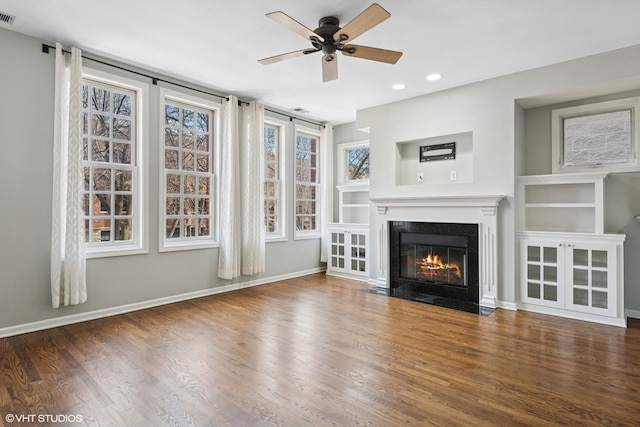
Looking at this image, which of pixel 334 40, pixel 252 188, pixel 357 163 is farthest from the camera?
pixel 357 163

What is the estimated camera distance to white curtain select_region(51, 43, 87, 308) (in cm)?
345

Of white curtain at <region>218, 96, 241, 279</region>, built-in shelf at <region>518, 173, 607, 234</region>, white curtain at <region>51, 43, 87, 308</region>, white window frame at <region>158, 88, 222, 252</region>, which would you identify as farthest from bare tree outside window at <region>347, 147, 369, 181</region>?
white curtain at <region>51, 43, 87, 308</region>

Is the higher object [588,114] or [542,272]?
[588,114]

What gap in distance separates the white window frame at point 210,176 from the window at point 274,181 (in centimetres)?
102

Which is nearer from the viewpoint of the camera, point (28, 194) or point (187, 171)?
point (28, 194)

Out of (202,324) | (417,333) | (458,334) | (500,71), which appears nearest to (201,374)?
(202,324)

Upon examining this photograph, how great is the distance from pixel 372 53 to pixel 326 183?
3.58m

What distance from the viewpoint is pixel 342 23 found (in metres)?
3.08

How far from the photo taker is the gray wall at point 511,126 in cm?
373

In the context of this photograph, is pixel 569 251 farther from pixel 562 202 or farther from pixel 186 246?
pixel 186 246

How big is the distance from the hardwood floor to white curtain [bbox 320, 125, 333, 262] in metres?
2.60

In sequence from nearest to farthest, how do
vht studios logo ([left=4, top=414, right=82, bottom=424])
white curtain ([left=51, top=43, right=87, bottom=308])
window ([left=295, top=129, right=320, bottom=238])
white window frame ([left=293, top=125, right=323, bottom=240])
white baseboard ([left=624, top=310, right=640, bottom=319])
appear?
vht studios logo ([left=4, top=414, right=82, bottom=424])
white curtain ([left=51, top=43, right=87, bottom=308])
white baseboard ([left=624, top=310, right=640, bottom=319])
white window frame ([left=293, top=125, right=323, bottom=240])
window ([left=295, top=129, right=320, bottom=238])

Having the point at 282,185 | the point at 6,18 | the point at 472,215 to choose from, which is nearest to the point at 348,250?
the point at 282,185

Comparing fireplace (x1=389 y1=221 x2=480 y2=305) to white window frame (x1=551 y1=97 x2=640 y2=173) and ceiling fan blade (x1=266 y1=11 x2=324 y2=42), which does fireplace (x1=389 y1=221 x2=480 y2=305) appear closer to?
white window frame (x1=551 y1=97 x2=640 y2=173)
